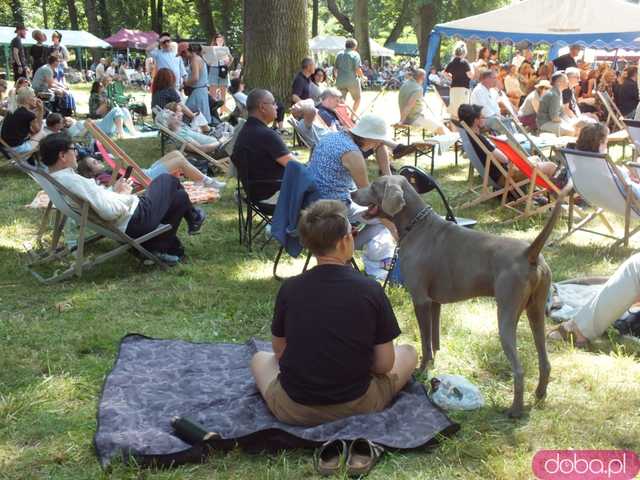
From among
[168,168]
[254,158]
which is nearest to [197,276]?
[254,158]

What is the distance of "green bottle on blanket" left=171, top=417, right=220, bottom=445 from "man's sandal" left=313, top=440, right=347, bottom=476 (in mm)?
476

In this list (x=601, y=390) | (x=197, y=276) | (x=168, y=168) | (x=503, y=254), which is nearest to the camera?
(x=503, y=254)

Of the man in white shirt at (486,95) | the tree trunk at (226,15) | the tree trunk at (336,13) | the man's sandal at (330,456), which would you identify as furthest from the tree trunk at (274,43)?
the tree trunk at (226,15)

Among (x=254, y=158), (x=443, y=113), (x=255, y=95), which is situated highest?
(x=255, y=95)

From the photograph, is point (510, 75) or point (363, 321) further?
point (510, 75)

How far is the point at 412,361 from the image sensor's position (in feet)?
11.0

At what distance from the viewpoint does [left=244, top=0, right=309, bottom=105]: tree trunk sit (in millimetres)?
12188

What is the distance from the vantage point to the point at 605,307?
395 centimetres

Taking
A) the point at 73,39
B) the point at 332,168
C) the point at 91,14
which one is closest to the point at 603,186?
the point at 332,168

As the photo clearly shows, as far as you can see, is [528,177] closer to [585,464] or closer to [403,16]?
[585,464]

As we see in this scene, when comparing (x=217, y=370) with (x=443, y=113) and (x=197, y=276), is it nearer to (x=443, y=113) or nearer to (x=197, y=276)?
(x=197, y=276)

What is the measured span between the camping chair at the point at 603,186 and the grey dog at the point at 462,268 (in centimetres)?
259

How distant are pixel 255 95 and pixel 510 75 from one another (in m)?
11.1

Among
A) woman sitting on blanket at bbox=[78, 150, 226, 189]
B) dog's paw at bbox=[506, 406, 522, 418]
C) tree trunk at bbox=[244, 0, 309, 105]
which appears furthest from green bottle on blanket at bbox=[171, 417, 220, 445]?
tree trunk at bbox=[244, 0, 309, 105]
